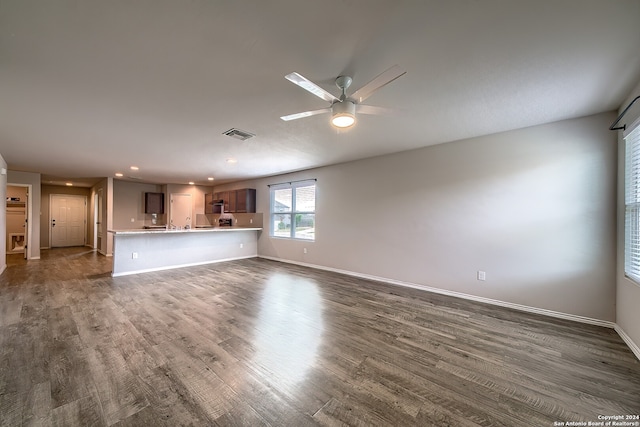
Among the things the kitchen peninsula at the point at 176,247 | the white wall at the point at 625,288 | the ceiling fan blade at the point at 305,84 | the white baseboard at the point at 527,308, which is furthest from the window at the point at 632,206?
the kitchen peninsula at the point at 176,247

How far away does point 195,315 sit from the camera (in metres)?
2.90

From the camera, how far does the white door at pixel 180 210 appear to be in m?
8.47

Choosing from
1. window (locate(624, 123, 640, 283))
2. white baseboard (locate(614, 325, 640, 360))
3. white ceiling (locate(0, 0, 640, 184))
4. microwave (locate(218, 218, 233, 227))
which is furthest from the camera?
microwave (locate(218, 218, 233, 227))

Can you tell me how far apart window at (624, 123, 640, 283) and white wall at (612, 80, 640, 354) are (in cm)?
8

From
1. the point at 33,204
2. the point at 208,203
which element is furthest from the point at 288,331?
the point at 33,204

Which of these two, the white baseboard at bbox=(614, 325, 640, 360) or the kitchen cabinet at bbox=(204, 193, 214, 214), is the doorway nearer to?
the kitchen cabinet at bbox=(204, 193, 214, 214)

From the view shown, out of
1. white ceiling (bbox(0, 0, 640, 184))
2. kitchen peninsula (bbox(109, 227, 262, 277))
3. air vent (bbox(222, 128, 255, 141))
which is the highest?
white ceiling (bbox(0, 0, 640, 184))

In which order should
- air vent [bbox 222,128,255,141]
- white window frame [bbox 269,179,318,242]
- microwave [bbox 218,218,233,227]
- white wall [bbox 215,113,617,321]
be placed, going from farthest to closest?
microwave [bbox 218,218,233,227]
white window frame [bbox 269,179,318,242]
air vent [bbox 222,128,255,141]
white wall [bbox 215,113,617,321]

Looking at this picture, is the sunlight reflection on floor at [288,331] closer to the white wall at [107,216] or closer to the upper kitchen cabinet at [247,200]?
the upper kitchen cabinet at [247,200]

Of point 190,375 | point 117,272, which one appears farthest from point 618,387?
point 117,272

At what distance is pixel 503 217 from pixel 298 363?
326cm

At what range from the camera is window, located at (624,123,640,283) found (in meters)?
2.29

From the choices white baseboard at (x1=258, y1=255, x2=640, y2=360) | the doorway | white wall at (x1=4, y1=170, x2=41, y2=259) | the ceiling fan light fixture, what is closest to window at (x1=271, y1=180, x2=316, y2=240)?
white baseboard at (x1=258, y1=255, x2=640, y2=360)

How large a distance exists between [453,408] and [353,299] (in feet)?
6.66
